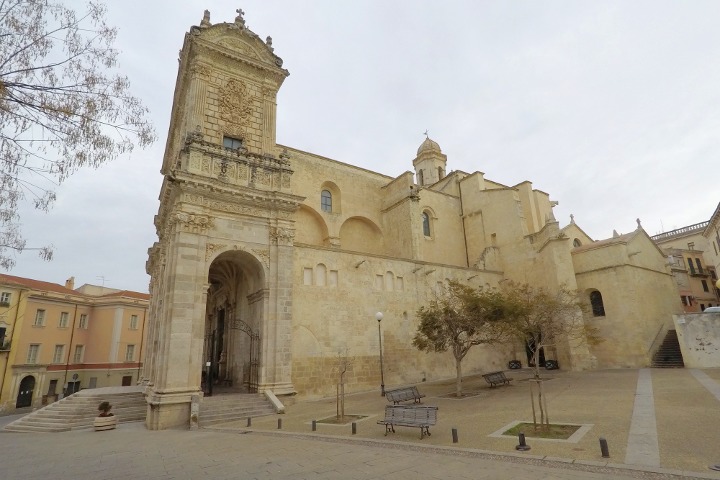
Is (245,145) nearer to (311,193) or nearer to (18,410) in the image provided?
(311,193)

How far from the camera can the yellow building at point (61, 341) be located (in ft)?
106

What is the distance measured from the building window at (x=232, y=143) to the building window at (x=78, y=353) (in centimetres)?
3203

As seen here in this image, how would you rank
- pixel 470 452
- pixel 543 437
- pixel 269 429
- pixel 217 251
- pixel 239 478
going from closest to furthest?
pixel 239 478 → pixel 470 452 → pixel 543 437 → pixel 269 429 → pixel 217 251

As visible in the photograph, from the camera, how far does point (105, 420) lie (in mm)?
13312

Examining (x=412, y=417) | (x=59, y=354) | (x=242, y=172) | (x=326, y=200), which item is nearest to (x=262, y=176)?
(x=242, y=172)

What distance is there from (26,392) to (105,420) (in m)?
28.7

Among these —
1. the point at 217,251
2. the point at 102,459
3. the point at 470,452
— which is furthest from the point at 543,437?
the point at 217,251

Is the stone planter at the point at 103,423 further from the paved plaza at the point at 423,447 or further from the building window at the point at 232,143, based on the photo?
the building window at the point at 232,143

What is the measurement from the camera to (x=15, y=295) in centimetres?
3256

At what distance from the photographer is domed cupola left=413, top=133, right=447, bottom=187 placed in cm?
4391

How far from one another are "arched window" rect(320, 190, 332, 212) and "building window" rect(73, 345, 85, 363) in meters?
29.5

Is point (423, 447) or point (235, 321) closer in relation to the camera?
point (423, 447)

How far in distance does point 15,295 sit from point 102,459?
33215 mm

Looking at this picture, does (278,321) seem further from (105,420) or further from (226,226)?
(105,420)
